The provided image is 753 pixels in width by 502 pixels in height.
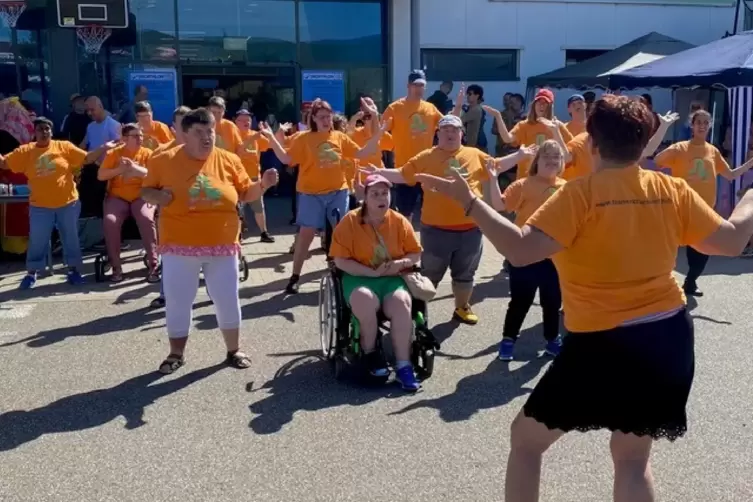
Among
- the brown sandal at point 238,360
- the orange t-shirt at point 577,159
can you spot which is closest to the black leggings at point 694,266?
the orange t-shirt at point 577,159

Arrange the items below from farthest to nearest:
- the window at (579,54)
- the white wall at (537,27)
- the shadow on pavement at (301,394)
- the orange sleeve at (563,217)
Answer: the window at (579,54) → the white wall at (537,27) → the shadow on pavement at (301,394) → the orange sleeve at (563,217)

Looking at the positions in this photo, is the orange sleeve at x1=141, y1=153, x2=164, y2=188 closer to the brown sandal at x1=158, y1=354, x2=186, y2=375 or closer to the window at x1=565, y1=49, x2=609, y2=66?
the brown sandal at x1=158, y1=354, x2=186, y2=375

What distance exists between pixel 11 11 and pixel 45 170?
6664mm

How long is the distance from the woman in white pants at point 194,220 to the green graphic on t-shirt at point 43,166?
3038 millimetres

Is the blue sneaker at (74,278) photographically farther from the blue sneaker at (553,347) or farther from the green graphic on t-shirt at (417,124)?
the blue sneaker at (553,347)

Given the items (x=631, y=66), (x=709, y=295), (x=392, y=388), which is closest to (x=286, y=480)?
(x=392, y=388)

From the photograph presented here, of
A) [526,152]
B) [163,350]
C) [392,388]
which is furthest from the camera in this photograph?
[163,350]

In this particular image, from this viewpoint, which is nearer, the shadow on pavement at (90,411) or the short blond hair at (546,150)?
the shadow on pavement at (90,411)

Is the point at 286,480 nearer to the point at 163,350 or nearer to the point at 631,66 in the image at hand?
the point at 163,350

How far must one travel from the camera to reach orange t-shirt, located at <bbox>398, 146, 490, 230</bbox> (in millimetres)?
6219

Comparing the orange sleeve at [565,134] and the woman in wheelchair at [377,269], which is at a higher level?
the orange sleeve at [565,134]

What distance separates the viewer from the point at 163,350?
19.6 ft

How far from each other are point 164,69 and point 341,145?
799 centimetres

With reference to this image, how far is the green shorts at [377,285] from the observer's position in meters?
5.27
